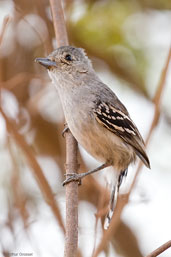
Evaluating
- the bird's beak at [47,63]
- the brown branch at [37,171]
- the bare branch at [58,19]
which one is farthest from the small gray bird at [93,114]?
the brown branch at [37,171]

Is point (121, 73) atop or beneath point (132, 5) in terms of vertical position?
beneath

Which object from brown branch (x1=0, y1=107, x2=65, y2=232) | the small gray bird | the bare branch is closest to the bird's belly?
the small gray bird

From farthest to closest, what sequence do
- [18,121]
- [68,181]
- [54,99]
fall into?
[54,99]
[18,121]
[68,181]

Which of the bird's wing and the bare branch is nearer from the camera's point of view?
the bare branch

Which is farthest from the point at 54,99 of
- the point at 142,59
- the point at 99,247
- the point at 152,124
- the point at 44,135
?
the point at 99,247

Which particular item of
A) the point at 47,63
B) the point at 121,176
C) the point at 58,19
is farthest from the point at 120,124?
the point at 58,19

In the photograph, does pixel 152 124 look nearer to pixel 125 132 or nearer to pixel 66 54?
pixel 125 132

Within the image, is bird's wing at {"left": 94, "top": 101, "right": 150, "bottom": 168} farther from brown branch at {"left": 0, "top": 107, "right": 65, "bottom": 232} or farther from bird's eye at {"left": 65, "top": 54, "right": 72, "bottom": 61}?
brown branch at {"left": 0, "top": 107, "right": 65, "bottom": 232}
